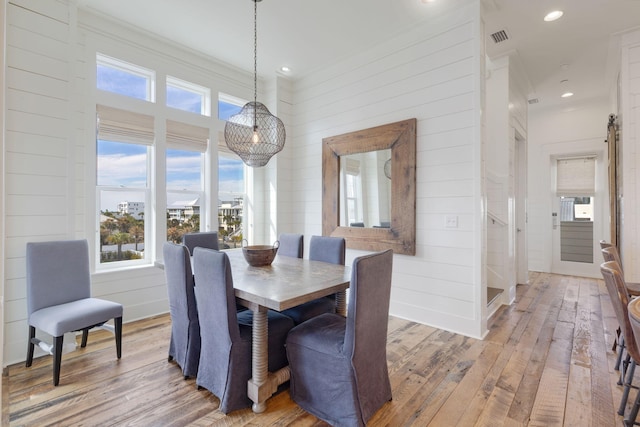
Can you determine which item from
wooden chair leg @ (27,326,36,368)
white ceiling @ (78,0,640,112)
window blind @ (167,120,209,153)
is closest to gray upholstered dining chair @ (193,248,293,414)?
wooden chair leg @ (27,326,36,368)

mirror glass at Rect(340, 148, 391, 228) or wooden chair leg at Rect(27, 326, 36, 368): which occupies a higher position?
mirror glass at Rect(340, 148, 391, 228)

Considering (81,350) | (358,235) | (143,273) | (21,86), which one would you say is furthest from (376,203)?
(21,86)

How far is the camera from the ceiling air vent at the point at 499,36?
3.56 metres

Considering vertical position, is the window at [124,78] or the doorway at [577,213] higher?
the window at [124,78]

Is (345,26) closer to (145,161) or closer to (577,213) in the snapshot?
(145,161)

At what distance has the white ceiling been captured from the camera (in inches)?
123

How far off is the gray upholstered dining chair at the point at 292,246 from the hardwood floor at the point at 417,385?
4.19 feet

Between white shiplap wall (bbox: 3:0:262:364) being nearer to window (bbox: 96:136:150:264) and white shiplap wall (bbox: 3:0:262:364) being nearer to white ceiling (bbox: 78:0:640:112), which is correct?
window (bbox: 96:136:150:264)

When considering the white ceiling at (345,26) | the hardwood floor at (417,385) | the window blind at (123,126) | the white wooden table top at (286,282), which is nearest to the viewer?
the white wooden table top at (286,282)

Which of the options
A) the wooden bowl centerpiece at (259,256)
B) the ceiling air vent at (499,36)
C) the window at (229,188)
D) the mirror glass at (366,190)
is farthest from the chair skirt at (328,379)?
the ceiling air vent at (499,36)

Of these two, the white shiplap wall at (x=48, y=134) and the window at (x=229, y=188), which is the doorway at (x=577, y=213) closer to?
the window at (x=229, y=188)

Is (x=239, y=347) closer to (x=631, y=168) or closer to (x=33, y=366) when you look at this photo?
(x=33, y=366)

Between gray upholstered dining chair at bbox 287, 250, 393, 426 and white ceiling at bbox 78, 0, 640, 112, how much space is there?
2.68 meters

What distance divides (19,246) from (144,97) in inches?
78.9
